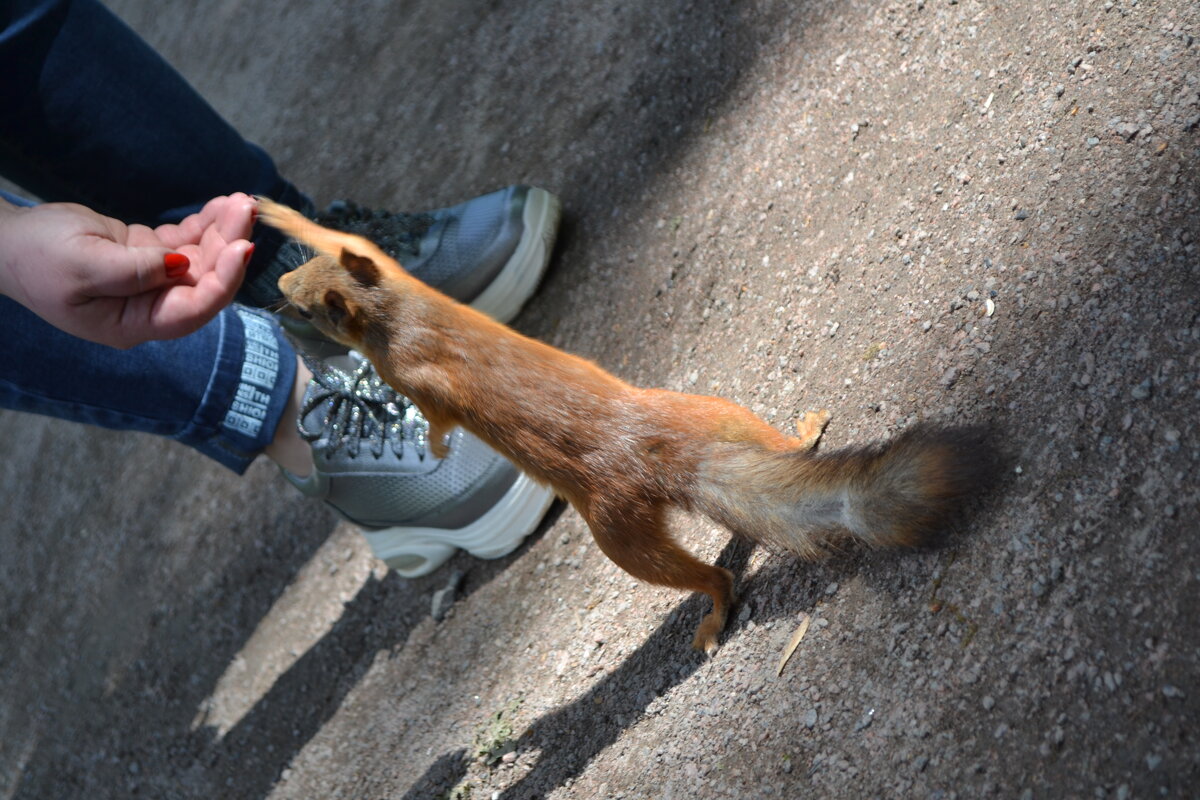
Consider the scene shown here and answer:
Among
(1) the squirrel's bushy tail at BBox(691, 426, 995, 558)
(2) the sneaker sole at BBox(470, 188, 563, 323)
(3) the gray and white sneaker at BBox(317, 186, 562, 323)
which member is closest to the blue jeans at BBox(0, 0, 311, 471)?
(3) the gray and white sneaker at BBox(317, 186, 562, 323)

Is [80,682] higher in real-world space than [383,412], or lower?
lower

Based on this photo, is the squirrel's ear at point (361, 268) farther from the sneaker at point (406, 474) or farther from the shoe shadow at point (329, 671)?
the shoe shadow at point (329, 671)

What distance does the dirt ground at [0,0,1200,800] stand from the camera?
4.73 feet

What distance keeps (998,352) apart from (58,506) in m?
4.72

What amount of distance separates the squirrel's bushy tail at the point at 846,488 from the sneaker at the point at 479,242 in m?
1.48

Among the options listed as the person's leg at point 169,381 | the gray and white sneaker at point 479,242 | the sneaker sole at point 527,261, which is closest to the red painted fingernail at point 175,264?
the person's leg at point 169,381

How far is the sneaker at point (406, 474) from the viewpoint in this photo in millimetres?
2609

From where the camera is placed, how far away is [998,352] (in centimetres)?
176

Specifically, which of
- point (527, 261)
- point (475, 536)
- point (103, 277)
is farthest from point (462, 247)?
point (103, 277)

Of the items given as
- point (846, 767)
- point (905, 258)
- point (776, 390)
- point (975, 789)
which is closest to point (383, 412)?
point (776, 390)

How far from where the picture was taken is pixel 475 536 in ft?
8.72

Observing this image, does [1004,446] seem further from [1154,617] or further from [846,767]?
[846,767]

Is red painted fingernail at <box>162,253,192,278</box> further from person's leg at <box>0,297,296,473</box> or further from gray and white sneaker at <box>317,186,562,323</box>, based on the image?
gray and white sneaker at <box>317,186,562,323</box>

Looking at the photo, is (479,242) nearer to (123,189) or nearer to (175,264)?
(123,189)
